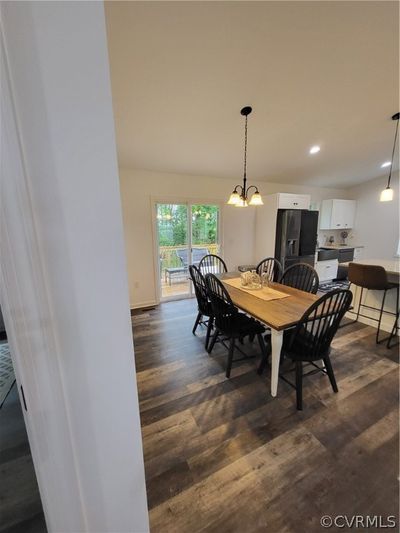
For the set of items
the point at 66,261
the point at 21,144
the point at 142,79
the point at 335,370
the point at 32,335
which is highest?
the point at 142,79

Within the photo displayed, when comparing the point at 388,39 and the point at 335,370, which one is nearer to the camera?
the point at 388,39

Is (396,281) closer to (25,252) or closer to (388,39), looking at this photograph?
(388,39)

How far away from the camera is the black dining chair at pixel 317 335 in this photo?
164cm

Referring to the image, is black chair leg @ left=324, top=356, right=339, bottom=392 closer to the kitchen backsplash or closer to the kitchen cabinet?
the kitchen cabinet

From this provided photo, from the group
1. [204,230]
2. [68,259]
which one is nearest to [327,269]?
[204,230]

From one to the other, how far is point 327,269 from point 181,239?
360cm

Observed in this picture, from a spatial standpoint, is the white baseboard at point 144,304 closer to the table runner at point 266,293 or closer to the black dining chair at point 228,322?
the table runner at point 266,293

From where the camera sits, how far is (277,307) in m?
1.94

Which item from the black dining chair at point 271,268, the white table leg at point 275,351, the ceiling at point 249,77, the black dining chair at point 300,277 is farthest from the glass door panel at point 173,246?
the white table leg at point 275,351

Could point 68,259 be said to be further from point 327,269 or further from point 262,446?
point 327,269

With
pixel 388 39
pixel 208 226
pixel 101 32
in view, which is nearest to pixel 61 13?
pixel 101 32

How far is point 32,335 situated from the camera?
50 centimetres

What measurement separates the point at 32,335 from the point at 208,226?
13.4 feet
